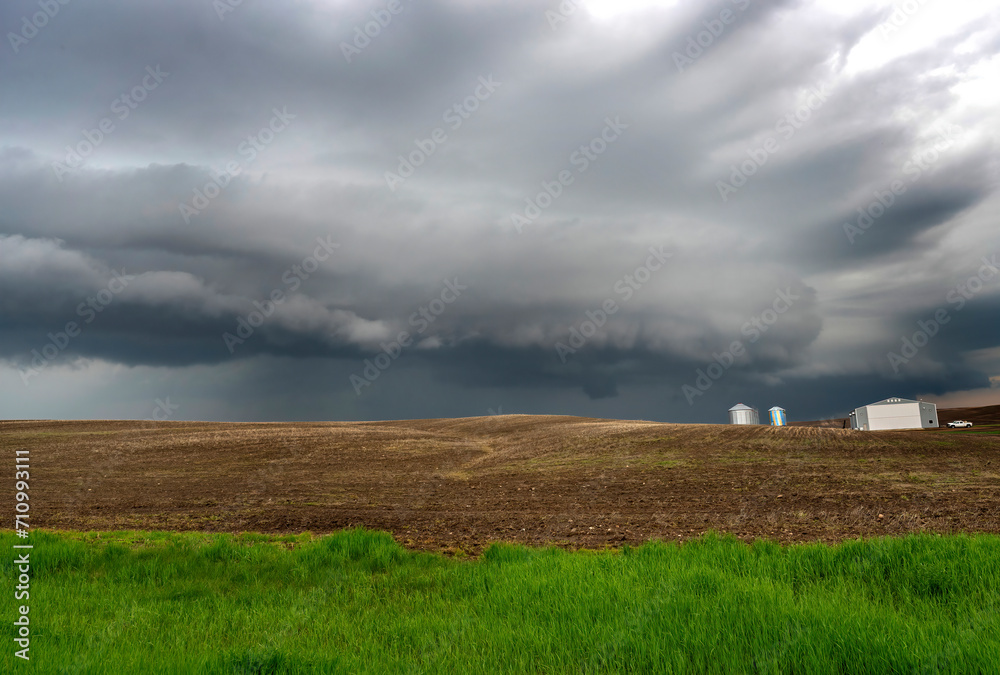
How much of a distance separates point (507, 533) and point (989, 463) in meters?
27.0

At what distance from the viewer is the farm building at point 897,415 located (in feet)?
247

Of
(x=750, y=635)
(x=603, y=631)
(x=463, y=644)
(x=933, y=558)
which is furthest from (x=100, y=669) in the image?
(x=933, y=558)

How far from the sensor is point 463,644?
17.6 ft

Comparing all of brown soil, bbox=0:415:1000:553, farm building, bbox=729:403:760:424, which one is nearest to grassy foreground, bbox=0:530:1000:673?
brown soil, bbox=0:415:1000:553

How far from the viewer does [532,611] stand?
617 cm

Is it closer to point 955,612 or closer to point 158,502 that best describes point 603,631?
point 955,612

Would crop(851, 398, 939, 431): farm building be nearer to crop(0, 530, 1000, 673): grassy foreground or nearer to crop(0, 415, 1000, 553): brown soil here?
crop(0, 415, 1000, 553): brown soil

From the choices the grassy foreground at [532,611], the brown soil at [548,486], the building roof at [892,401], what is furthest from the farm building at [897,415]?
the grassy foreground at [532,611]

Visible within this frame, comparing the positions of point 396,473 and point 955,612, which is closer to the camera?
point 955,612

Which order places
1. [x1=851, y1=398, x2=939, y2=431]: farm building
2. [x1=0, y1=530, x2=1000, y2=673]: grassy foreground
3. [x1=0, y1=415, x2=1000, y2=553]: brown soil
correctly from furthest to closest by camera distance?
[x1=851, y1=398, x2=939, y2=431]: farm building → [x1=0, y1=415, x2=1000, y2=553]: brown soil → [x1=0, y1=530, x2=1000, y2=673]: grassy foreground

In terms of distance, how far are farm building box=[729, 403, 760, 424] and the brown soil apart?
3894 centimetres

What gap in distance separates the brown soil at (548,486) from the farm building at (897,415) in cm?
4521

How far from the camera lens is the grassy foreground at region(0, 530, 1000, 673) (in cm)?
475

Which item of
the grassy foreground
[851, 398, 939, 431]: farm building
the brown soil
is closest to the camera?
the grassy foreground
